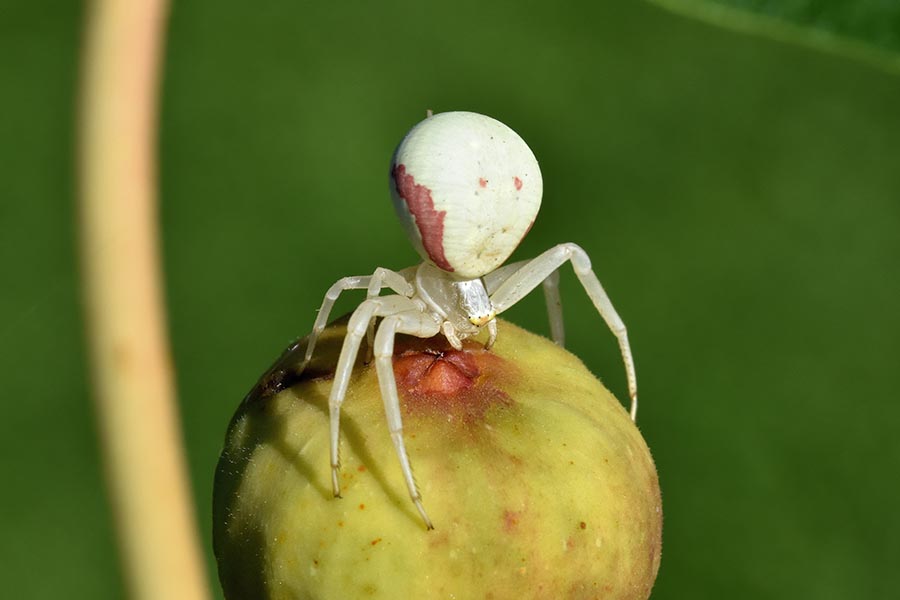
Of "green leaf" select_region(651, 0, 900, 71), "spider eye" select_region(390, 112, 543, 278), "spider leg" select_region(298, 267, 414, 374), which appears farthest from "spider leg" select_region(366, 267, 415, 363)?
"green leaf" select_region(651, 0, 900, 71)

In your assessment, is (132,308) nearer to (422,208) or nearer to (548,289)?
(422,208)

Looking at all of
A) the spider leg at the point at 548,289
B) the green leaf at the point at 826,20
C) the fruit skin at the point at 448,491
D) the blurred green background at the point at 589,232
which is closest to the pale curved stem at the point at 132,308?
the fruit skin at the point at 448,491

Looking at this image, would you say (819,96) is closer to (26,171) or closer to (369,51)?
(369,51)

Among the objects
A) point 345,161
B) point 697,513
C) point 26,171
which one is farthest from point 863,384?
point 26,171

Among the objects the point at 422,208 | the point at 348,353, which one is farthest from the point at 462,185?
the point at 348,353

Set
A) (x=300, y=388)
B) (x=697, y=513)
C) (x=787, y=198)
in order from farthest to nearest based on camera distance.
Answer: (x=787, y=198), (x=697, y=513), (x=300, y=388)
